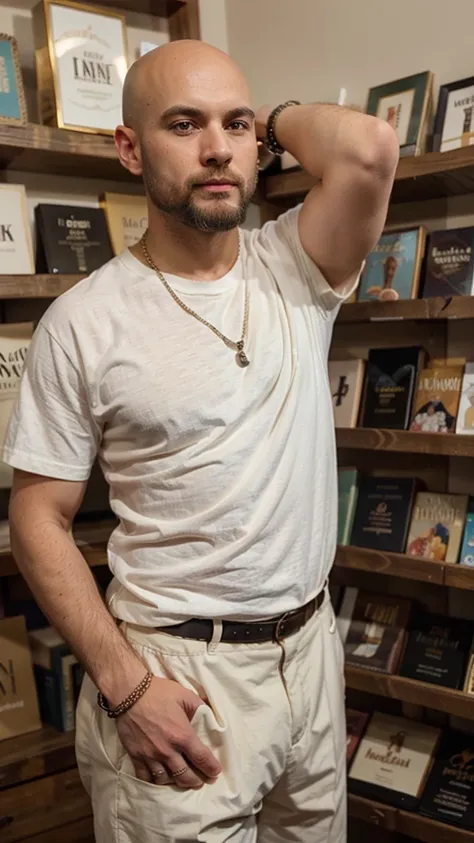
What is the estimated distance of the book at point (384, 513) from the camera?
80.4 inches

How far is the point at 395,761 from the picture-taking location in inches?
80.8

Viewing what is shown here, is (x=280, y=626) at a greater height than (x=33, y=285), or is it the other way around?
(x=33, y=285)

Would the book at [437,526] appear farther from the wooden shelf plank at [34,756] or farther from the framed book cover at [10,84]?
the framed book cover at [10,84]

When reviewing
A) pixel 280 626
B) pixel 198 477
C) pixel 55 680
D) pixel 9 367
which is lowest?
pixel 55 680

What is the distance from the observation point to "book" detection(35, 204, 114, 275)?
6.50 ft

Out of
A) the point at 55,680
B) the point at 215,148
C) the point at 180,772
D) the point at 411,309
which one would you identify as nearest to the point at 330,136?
the point at 215,148

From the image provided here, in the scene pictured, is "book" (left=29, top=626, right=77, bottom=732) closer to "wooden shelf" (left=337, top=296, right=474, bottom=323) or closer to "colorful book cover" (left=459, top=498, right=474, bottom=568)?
"colorful book cover" (left=459, top=498, right=474, bottom=568)

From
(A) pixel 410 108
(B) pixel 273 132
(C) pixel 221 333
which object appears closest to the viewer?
(C) pixel 221 333

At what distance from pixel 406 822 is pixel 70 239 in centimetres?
164

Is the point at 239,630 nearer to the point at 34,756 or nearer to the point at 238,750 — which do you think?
the point at 238,750

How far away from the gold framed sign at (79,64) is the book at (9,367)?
0.49 meters

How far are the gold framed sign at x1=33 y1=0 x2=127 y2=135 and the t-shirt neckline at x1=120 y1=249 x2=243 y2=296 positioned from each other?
0.74m

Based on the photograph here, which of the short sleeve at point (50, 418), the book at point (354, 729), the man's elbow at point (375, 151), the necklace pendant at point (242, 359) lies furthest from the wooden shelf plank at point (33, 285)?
the book at point (354, 729)

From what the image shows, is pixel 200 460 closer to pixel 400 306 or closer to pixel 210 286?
pixel 210 286
